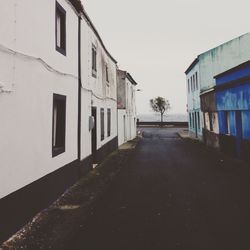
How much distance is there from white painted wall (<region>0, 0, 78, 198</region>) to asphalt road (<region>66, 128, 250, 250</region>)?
1.74 metres

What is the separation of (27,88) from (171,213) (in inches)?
170

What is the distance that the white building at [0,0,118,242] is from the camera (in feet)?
17.0

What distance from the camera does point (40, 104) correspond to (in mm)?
6691

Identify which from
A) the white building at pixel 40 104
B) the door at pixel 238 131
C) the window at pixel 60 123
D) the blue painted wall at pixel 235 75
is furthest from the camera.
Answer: the door at pixel 238 131

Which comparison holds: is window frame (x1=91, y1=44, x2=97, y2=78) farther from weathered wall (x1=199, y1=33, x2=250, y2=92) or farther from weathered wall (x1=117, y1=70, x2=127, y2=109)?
weathered wall (x1=199, y1=33, x2=250, y2=92)

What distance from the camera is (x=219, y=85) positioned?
56.7 ft

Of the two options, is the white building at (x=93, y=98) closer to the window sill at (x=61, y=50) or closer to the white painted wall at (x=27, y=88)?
the window sill at (x=61, y=50)

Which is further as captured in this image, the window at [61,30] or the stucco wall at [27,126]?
the window at [61,30]

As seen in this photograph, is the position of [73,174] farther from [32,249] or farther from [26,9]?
[26,9]

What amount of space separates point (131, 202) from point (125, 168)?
17.6 feet

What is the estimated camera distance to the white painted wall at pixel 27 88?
512 centimetres

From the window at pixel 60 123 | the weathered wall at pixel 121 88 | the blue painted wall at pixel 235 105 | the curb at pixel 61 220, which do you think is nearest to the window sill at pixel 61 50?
the window at pixel 60 123

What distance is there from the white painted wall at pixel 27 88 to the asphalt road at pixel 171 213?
1.74m

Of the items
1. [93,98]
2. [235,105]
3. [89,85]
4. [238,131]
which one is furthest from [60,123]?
[238,131]
